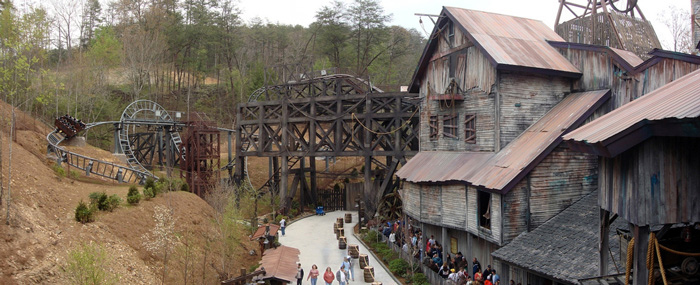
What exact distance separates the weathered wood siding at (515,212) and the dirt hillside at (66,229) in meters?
11.3

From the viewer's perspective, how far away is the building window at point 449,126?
22781 millimetres

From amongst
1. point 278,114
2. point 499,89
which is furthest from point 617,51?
point 278,114

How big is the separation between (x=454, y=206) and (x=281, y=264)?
23.4ft

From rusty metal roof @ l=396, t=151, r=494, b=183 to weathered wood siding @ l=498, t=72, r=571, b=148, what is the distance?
1.40 meters

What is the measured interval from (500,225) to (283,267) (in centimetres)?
794

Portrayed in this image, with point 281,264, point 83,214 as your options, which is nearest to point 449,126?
point 281,264

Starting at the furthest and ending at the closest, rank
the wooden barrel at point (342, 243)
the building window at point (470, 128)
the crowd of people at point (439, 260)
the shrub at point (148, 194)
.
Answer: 1. the wooden barrel at point (342, 243)
2. the shrub at point (148, 194)
3. the building window at point (470, 128)
4. the crowd of people at point (439, 260)

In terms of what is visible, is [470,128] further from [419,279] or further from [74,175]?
[74,175]

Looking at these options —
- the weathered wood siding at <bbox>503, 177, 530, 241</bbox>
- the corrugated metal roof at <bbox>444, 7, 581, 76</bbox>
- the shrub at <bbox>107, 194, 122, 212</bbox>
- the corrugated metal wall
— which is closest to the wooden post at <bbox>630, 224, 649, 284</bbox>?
the weathered wood siding at <bbox>503, 177, 530, 241</bbox>

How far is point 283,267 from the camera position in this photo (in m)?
19.0

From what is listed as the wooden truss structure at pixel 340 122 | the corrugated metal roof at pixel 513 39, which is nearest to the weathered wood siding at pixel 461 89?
the corrugated metal roof at pixel 513 39

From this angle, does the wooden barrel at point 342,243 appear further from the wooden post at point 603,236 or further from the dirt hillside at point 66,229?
the wooden post at point 603,236

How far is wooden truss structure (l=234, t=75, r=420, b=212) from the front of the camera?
31969 mm

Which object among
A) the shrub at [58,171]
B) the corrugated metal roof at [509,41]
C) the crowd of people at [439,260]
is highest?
the corrugated metal roof at [509,41]
